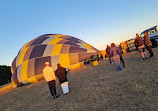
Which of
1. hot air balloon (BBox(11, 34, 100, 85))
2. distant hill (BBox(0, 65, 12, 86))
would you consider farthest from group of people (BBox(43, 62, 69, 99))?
distant hill (BBox(0, 65, 12, 86))

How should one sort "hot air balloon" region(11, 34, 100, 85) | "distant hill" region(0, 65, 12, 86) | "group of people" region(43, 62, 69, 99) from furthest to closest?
"distant hill" region(0, 65, 12, 86) → "hot air balloon" region(11, 34, 100, 85) → "group of people" region(43, 62, 69, 99)

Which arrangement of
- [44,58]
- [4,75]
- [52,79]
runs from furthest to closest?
1. [4,75]
2. [44,58]
3. [52,79]

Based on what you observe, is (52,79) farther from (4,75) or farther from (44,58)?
(4,75)

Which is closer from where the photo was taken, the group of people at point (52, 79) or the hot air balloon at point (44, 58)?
the group of people at point (52, 79)

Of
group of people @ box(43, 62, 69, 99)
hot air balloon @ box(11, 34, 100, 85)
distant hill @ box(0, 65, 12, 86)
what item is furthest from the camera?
distant hill @ box(0, 65, 12, 86)

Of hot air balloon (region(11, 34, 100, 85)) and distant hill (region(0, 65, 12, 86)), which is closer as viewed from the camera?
hot air balloon (region(11, 34, 100, 85))

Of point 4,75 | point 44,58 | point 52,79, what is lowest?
point 4,75

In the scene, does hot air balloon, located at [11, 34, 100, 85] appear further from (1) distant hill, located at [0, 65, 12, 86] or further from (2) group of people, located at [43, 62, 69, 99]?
(1) distant hill, located at [0, 65, 12, 86]

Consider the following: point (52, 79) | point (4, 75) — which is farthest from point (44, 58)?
point (4, 75)

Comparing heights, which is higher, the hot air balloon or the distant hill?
the hot air balloon

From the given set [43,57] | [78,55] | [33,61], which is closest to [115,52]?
[78,55]

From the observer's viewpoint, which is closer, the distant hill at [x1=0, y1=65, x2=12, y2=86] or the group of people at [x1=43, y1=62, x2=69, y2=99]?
the group of people at [x1=43, y1=62, x2=69, y2=99]

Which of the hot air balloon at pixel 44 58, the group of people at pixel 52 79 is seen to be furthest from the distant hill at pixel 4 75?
the group of people at pixel 52 79

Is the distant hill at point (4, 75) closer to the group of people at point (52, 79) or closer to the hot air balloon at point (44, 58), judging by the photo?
the hot air balloon at point (44, 58)
